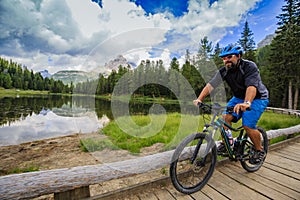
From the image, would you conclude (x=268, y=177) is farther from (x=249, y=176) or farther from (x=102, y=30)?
(x=102, y=30)

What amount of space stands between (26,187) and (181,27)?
3.93 meters

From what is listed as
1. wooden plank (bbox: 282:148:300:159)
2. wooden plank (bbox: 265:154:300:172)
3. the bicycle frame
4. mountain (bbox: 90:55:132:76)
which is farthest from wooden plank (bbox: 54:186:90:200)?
wooden plank (bbox: 282:148:300:159)

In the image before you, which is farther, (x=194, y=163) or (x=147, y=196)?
(x=194, y=163)

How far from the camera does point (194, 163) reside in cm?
222

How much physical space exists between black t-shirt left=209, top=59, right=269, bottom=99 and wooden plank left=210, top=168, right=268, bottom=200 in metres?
1.39

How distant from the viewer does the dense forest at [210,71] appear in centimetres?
389

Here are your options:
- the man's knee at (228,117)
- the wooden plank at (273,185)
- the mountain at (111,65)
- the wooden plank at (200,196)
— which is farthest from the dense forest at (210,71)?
the wooden plank at (200,196)

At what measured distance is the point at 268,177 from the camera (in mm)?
2547

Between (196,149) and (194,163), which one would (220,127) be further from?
(194,163)

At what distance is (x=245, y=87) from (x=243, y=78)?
16cm

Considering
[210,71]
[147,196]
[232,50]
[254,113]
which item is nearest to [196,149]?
[147,196]

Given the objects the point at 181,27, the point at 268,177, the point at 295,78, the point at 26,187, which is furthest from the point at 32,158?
the point at 295,78

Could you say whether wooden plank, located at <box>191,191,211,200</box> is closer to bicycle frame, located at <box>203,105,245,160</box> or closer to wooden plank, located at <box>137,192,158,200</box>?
wooden plank, located at <box>137,192,158,200</box>

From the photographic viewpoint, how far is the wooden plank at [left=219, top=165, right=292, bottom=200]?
206 centimetres
